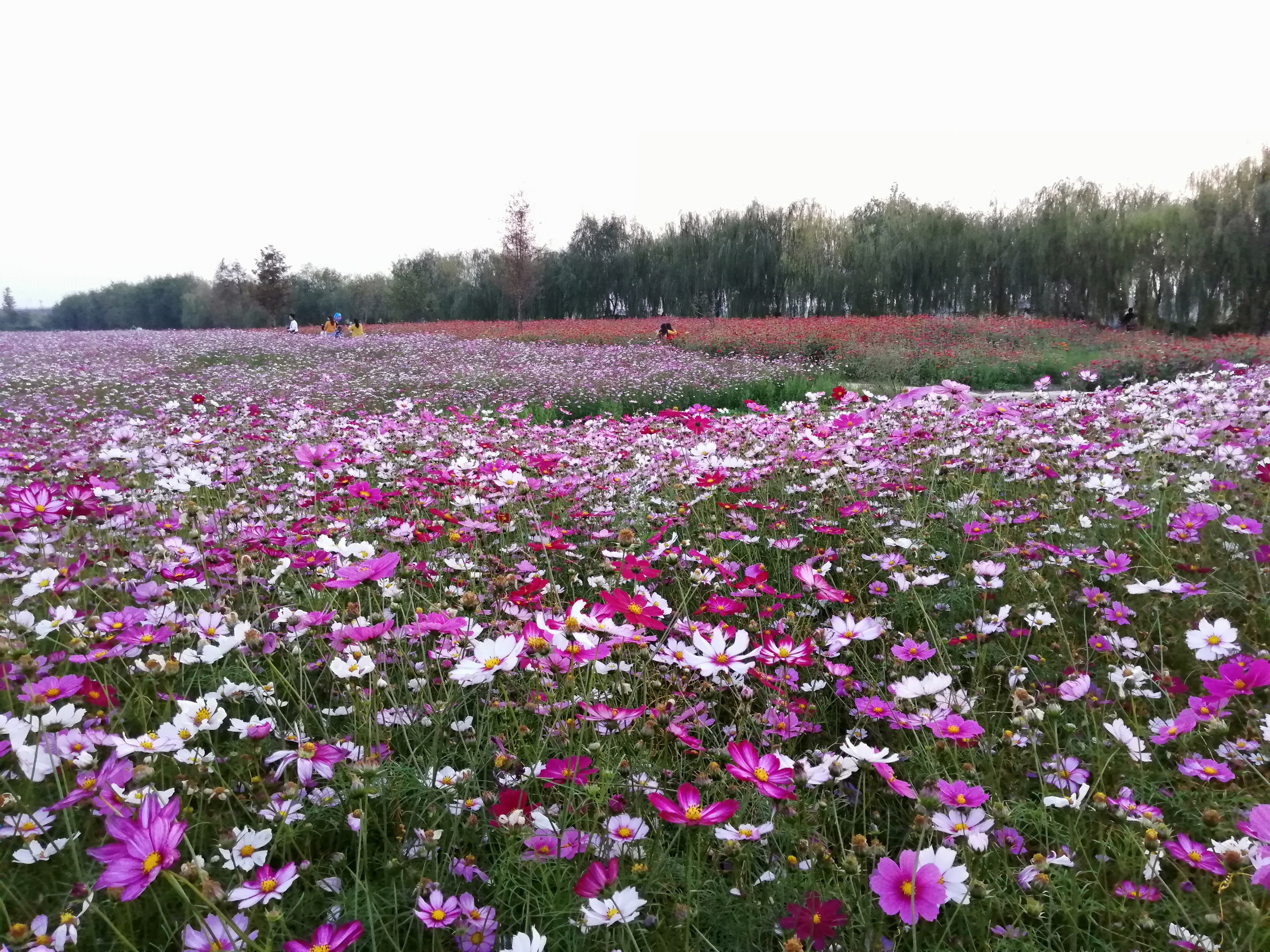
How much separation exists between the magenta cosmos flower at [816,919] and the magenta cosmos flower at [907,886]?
0.21ft

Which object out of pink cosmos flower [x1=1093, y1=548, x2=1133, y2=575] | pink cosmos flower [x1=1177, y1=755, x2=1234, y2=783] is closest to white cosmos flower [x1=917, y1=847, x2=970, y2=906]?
pink cosmos flower [x1=1177, y1=755, x2=1234, y2=783]

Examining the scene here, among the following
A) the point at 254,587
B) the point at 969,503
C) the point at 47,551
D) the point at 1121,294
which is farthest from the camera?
the point at 1121,294

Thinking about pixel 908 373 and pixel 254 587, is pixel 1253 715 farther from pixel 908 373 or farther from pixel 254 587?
pixel 908 373

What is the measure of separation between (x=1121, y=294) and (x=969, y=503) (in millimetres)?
23786

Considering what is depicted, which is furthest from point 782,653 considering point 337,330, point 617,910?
point 337,330

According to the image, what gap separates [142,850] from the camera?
0.77 m

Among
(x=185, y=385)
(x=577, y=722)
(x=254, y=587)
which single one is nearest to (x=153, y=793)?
(x=577, y=722)

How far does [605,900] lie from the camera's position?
34.4 inches

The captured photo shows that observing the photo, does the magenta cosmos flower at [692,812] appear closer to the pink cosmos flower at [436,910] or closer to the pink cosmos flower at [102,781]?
→ the pink cosmos flower at [436,910]

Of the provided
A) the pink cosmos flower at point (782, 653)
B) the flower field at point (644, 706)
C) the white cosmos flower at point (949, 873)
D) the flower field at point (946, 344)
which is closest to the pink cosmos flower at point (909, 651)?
the flower field at point (644, 706)

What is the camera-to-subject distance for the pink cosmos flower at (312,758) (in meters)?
1.06

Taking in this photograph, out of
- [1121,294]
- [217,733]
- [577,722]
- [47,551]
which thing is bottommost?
[217,733]

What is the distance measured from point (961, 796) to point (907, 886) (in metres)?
0.25

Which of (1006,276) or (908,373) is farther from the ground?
(1006,276)
